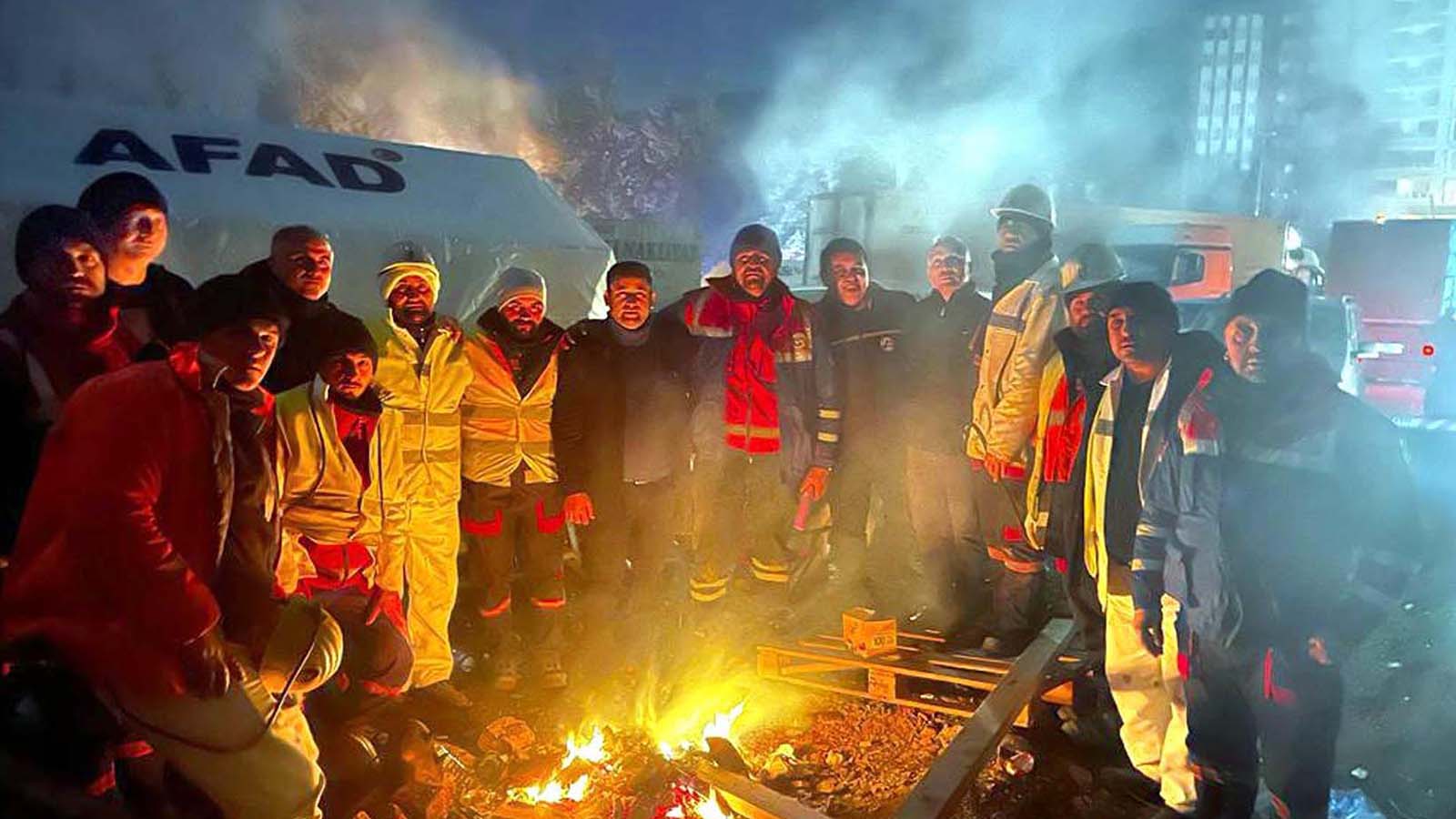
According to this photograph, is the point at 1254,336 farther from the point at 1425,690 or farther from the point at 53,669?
the point at 53,669

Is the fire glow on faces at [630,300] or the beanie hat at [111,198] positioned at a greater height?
the beanie hat at [111,198]

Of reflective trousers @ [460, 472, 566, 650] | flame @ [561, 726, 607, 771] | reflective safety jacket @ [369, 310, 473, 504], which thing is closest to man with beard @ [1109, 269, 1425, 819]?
flame @ [561, 726, 607, 771]

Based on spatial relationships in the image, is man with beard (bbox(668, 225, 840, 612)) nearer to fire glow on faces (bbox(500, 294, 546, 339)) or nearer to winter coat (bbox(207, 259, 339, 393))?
fire glow on faces (bbox(500, 294, 546, 339))

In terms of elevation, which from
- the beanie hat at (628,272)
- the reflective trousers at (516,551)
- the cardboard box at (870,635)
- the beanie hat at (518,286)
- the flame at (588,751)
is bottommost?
the flame at (588,751)

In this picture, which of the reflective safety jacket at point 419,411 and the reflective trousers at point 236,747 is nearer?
the reflective trousers at point 236,747

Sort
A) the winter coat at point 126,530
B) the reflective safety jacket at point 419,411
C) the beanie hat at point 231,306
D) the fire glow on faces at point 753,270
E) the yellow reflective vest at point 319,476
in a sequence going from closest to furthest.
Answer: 1. the winter coat at point 126,530
2. the beanie hat at point 231,306
3. the yellow reflective vest at point 319,476
4. the reflective safety jacket at point 419,411
5. the fire glow on faces at point 753,270

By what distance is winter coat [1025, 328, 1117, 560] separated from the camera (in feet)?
13.0

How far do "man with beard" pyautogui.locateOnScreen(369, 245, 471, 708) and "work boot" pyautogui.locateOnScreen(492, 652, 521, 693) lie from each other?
14.1 inches

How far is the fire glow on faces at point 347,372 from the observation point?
3660 millimetres

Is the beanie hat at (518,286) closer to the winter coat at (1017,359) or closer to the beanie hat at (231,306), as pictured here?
the beanie hat at (231,306)

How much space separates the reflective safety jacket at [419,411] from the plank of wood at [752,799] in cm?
180

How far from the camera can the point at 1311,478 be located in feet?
9.63

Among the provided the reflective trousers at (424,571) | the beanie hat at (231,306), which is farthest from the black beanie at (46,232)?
the reflective trousers at (424,571)

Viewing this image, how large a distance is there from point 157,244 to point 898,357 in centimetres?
365
